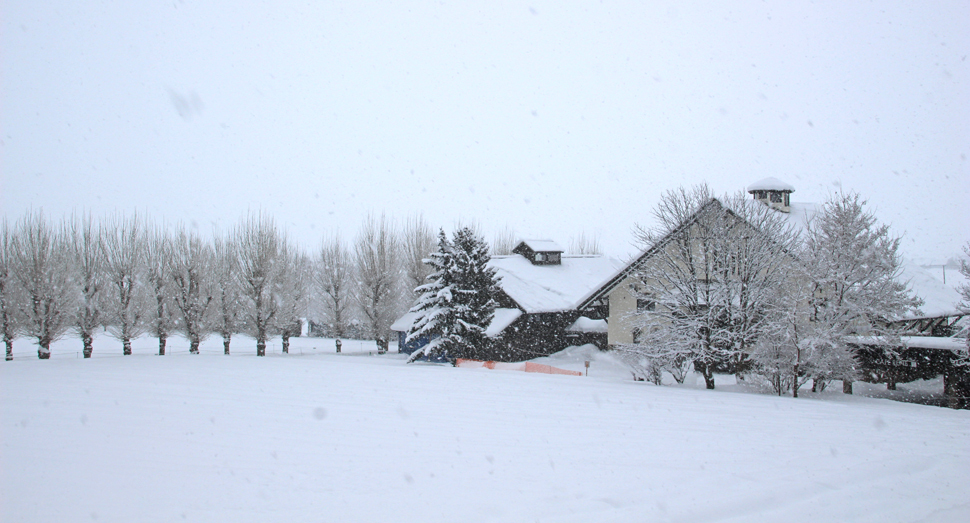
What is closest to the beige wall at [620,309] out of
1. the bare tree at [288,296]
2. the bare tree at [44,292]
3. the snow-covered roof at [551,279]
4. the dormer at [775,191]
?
the snow-covered roof at [551,279]

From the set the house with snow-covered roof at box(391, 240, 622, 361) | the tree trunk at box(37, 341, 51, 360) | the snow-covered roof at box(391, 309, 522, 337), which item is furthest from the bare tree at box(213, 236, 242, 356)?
the snow-covered roof at box(391, 309, 522, 337)

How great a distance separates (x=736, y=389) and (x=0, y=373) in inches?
1154

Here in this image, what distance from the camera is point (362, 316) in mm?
43062

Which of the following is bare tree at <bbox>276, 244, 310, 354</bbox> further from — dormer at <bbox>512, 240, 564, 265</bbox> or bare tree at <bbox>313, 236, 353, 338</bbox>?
dormer at <bbox>512, 240, 564, 265</bbox>

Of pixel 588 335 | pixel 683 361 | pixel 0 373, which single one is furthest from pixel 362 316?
pixel 683 361

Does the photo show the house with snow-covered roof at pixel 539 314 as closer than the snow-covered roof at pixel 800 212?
No

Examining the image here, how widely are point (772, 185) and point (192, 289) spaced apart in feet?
125

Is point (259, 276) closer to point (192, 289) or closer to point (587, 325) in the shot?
point (192, 289)

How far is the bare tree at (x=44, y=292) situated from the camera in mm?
33812

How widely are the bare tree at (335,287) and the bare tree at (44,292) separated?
56.1 ft

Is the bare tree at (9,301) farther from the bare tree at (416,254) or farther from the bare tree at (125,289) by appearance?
the bare tree at (416,254)

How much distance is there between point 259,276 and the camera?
39625mm

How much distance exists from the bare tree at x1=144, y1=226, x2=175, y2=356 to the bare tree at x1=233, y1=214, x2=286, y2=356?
481 centimetres

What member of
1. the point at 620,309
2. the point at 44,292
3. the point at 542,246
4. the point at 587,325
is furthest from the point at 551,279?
the point at 44,292
